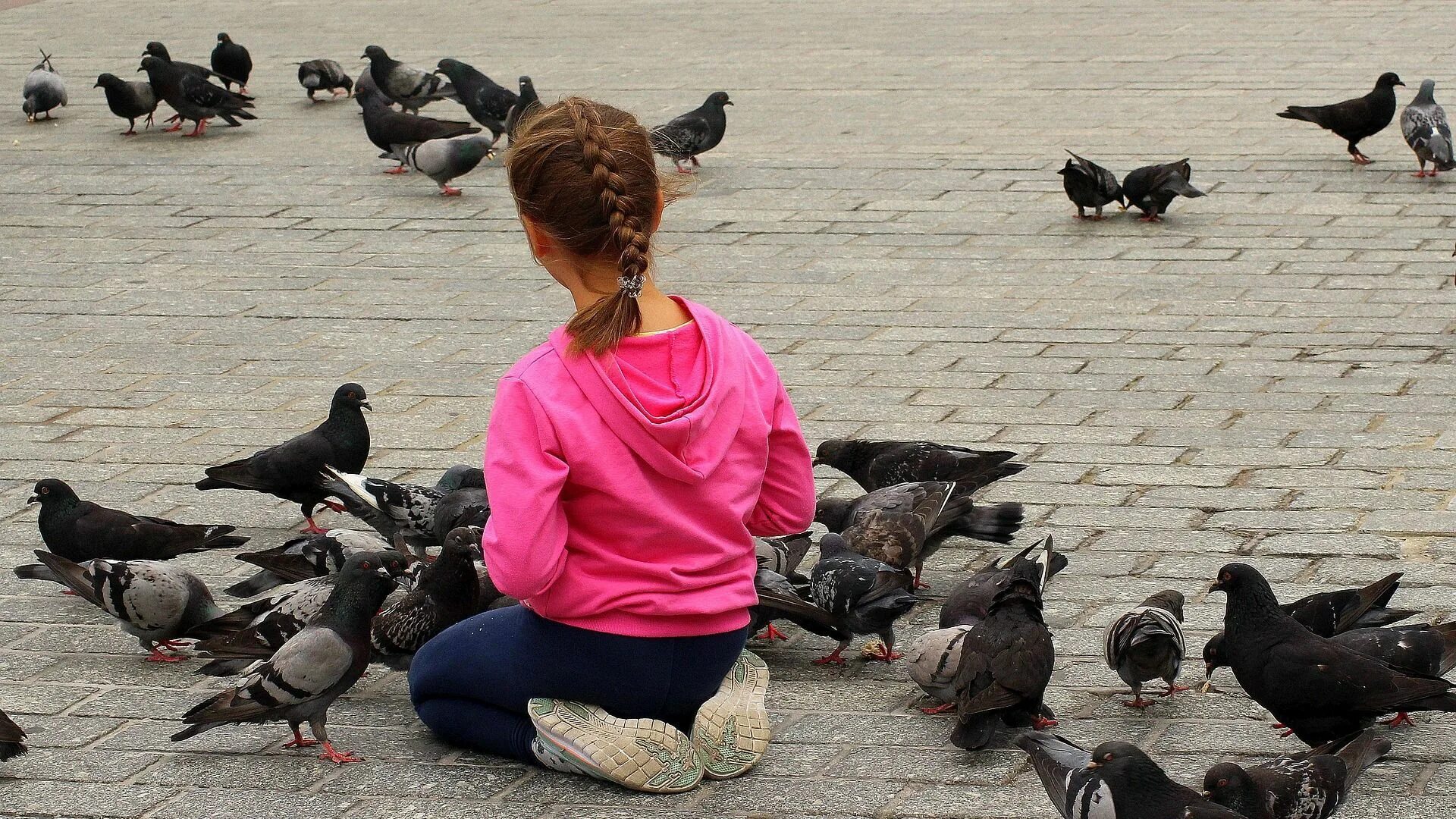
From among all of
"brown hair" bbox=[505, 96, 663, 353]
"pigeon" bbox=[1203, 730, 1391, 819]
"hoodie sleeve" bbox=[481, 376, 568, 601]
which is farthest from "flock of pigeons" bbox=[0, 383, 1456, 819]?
"brown hair" bbox=[505, 96, 663, 353]

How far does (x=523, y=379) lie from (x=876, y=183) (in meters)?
7.96

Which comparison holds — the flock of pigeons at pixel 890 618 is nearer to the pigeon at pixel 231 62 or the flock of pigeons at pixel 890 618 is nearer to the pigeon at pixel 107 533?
the pigeon at pixel 107 533

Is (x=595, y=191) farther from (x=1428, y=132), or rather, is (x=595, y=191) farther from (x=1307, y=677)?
(x=1428, y=132)

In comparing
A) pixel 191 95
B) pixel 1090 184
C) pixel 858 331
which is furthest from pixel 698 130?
pixel 191 95

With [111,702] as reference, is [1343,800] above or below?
above

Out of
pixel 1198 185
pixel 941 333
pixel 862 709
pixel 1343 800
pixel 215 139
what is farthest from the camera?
pixel 215 139

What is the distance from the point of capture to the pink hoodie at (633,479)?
12.6 ft

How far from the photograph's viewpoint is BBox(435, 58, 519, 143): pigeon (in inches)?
519

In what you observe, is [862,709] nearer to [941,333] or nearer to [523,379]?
[523,379]

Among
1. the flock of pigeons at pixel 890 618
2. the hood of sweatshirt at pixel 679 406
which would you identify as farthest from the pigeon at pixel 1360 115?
the hood of sweatshirt at pixel 679 406

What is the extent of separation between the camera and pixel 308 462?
6.27 meters

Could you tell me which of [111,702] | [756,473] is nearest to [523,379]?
[756,473]

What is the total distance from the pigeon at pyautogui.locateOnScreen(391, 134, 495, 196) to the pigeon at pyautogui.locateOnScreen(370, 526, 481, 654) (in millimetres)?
7248

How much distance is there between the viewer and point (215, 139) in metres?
13.8
